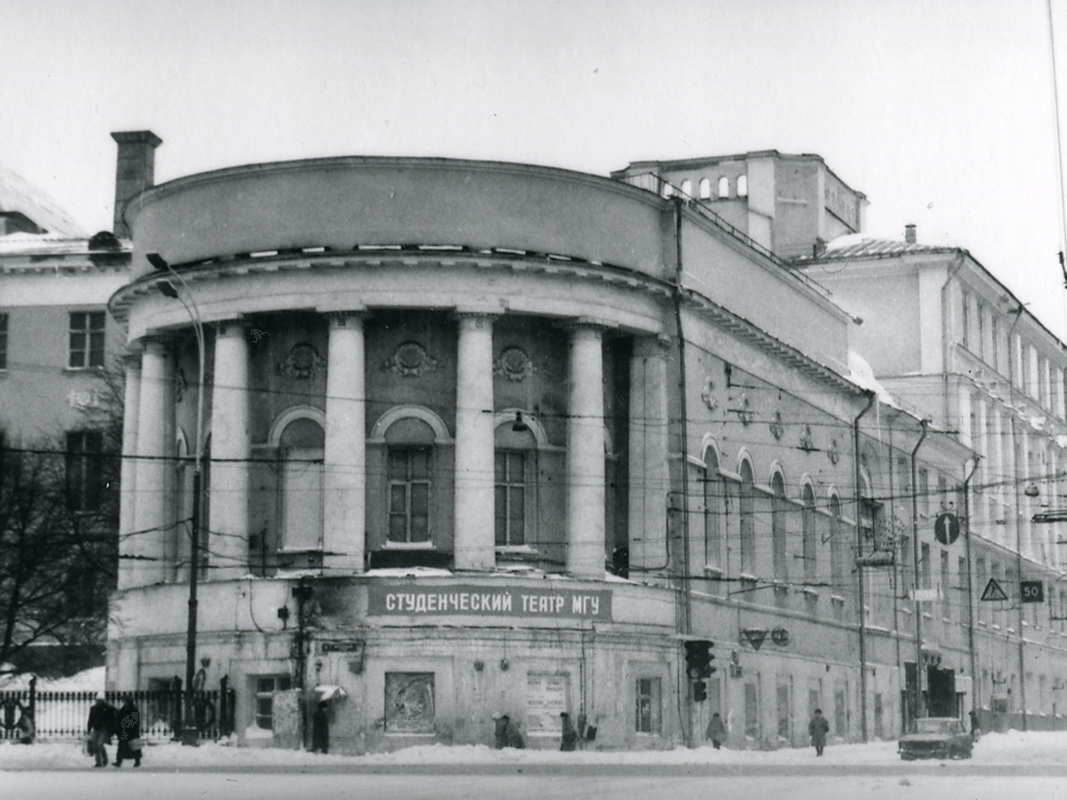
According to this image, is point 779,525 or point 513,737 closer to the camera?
point 513,737

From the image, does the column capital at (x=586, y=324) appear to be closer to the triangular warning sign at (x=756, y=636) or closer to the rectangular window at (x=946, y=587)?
the triangular warning sign at (x=756, y=636)

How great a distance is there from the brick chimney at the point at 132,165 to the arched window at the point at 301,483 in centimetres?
2079

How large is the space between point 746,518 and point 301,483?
14.6m

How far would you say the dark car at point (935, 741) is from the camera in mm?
45625

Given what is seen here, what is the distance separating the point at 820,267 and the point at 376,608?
40.6m

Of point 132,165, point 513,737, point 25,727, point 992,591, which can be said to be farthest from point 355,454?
point 992,591

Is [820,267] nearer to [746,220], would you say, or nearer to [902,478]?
[746,220]

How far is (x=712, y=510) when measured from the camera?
2084 inches

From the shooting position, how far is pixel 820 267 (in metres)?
80.6

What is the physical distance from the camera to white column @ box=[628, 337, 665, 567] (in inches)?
1937

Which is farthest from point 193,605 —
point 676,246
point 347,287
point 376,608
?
point 676,246

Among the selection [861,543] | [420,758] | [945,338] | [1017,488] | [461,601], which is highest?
[945,338]

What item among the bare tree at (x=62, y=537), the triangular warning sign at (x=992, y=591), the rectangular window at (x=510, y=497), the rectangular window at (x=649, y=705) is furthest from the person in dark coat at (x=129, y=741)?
the triangular warning sign at (x=992, y=591)

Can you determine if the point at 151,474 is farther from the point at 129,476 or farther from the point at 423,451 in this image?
the point at 423,451
